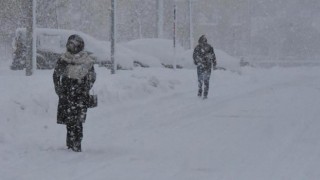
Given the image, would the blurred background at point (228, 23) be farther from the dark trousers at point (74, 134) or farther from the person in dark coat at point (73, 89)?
the dark trousers at point (74, 134)

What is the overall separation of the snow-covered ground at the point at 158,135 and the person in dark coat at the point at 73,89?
0.37 m

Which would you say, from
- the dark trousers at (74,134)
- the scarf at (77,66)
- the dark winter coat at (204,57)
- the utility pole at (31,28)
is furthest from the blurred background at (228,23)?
the dark trousers at (74,134)

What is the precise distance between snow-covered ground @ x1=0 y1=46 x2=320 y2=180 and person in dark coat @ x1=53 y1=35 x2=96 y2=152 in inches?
14.7

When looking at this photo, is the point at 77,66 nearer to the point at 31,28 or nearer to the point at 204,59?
the point at 31,28

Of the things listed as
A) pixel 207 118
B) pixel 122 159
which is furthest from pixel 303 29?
pixel 122 159

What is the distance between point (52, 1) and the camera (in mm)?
37531

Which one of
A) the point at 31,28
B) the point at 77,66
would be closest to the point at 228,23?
→ the point at 31,28

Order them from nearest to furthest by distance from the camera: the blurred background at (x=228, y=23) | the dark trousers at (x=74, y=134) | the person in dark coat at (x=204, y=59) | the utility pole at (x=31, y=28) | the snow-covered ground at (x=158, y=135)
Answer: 1. the snow-covered ground at (x=158, y=135)
2. the dark trousers at (x=74, y=134)
3. the utility pole at (x=31, y=28)
4. the person in dark coat at (x=204, y=59)
5. the blurred background at (x=228, y=23)

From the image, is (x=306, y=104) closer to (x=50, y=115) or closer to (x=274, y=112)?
(x=274, y=112)

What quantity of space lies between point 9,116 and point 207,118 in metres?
3.90

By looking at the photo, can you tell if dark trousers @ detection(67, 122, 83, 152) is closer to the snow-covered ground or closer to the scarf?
the snow-covered ground

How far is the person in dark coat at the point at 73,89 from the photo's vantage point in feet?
29.8

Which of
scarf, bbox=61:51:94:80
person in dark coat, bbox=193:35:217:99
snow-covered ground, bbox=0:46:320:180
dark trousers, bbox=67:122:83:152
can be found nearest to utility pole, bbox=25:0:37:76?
snow-covered ground, bbox=0:46:320:180

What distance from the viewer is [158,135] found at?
10719mm
